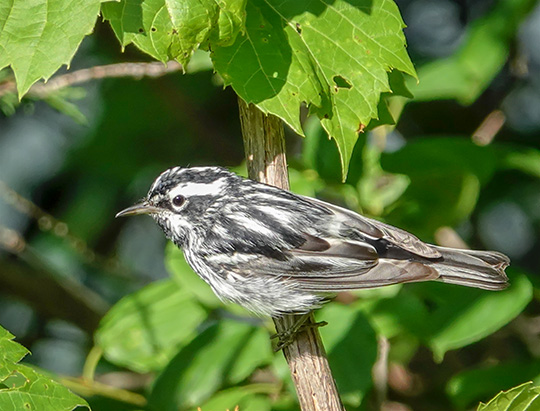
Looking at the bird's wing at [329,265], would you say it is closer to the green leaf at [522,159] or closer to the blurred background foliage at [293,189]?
the blurred background foliage at [293,189]

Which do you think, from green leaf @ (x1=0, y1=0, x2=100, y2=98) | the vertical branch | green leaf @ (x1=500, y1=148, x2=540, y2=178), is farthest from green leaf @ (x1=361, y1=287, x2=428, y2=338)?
green leaf @ (x1=0, y1=0, x2=100, y2=98)

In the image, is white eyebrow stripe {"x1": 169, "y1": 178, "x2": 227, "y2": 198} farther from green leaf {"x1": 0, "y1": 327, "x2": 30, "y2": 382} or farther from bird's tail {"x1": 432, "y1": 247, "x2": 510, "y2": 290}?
green leaf {"x1": 0, "y1": 327, "x2": 30, "y2": 382}

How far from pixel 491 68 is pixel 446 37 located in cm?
137


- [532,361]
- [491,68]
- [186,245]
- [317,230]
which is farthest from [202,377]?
[491,68]

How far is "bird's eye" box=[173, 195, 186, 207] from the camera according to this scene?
3.70 metres

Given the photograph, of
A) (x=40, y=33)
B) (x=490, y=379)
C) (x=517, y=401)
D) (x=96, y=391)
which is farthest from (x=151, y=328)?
(x=517, y=401)

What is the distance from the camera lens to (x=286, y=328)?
311cm

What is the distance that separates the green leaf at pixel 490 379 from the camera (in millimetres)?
3664

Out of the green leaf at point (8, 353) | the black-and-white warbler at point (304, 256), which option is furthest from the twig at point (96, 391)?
the green leaf at point (8, 353)

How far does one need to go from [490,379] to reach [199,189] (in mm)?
1607

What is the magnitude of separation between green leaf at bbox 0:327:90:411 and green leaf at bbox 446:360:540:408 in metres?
1.92

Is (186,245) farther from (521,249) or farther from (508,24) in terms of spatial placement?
(521,249)

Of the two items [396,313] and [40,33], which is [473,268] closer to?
[396,313]

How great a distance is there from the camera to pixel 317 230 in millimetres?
3383
